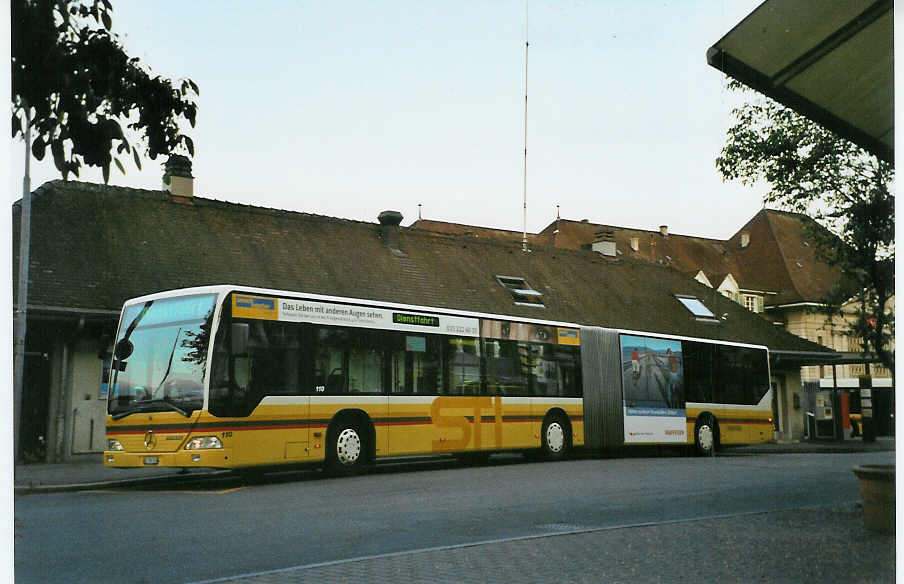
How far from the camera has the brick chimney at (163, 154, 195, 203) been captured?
22.1 feet

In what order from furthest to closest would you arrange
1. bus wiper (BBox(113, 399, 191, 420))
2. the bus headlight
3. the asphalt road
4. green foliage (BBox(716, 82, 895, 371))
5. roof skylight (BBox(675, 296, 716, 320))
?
1. the bus headlight
2. bus wiper (BBox(113, 399, 191, 420))
3. roof skylight (BBox(675, 296, 716, 320))
4. green foliage (BBox(716, 82, 895, 371))
5. the asphalt road

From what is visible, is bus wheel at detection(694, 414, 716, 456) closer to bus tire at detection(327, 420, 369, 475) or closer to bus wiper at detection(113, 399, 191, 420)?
bus tire at detection(327, 420, 369, 475)

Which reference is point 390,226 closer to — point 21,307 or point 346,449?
point 21,307

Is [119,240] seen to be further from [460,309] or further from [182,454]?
[460,309]

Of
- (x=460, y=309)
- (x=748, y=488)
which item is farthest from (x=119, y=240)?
(x=748, y=488)

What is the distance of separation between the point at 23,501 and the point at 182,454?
463cm

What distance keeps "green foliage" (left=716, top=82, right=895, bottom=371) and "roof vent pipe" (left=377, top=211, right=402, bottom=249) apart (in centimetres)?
270

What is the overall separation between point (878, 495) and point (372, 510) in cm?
452

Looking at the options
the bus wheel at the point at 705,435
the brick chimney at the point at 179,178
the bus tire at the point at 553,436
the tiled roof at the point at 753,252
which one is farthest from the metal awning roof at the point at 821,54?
the bus tire at the point at 553,436

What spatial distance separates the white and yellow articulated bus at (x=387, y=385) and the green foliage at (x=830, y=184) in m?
1.71

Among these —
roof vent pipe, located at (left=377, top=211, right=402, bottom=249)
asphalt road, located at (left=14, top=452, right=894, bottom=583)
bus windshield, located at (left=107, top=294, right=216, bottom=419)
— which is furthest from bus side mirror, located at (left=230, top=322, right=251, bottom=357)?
roof vent pipe, located at (left=377, top=211, right=402, bottom=249)

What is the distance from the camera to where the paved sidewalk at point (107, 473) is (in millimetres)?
7680

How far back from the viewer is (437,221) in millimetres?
9148

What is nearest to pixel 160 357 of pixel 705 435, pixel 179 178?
pixel 179 178
